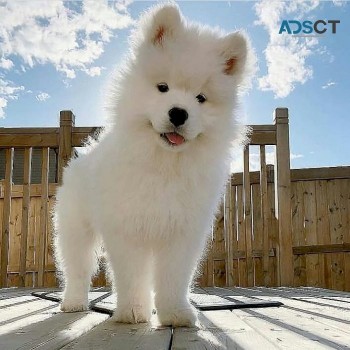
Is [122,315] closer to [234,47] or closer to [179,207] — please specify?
[179,207]

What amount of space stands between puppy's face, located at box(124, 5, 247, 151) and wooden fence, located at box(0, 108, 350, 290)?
2021 millimetres

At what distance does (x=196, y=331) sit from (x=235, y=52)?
1224mm

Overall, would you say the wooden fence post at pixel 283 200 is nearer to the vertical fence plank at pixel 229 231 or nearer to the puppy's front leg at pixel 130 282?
the vertical fence plank at pixel 229 231

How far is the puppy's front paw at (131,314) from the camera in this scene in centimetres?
196

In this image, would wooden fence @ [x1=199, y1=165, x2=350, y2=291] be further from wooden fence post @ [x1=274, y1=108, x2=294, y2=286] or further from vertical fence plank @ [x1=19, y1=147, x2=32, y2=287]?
vertical fence plank @ [x1=19, y1=147, x2=32, y2=287]

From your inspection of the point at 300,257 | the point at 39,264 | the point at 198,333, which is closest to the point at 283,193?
the point at 300,257

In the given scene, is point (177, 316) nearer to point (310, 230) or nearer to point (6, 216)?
point (6, 216)

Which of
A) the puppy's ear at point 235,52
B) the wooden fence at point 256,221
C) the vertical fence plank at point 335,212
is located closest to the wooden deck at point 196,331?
the puppy's ear at point 235,52

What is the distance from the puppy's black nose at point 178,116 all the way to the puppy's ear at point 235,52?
1.42 feet

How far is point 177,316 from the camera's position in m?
1.93

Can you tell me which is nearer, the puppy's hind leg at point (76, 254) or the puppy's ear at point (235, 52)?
the puppy's ear at point (235, 52)

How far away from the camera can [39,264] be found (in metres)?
4.18

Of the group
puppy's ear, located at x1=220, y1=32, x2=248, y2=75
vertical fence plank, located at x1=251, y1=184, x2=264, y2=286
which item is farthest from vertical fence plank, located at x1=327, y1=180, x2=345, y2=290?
puppy's ear, located at x1=220, y1=32, x2=248, y2=75

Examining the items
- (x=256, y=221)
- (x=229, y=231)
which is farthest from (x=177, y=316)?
(x=256, y=221)
